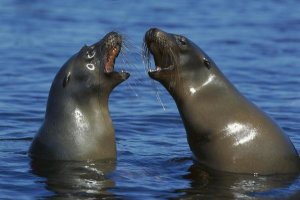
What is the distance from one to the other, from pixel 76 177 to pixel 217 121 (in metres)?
1.66

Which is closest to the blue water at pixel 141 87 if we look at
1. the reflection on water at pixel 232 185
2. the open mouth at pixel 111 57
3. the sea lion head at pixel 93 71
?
the reflection on water at pixel 232 185

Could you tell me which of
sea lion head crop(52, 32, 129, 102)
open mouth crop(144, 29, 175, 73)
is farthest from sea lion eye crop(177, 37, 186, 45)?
sea lion head crop(52, 32, 129, 102)

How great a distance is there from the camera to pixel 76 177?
1202 centimetres

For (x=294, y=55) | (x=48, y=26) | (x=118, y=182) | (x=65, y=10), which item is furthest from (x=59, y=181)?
(x=65, y=10)

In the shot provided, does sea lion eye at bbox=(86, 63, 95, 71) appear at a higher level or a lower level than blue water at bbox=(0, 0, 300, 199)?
higher

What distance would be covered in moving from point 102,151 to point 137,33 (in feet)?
34.3

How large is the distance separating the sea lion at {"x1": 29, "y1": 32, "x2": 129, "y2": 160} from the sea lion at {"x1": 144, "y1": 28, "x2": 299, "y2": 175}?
64 cm

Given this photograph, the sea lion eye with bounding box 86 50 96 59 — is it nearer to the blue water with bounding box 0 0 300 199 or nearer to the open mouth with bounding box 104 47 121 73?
the open mouth with bounding box 104 47 121 73

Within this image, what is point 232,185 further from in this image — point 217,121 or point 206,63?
point 206,63

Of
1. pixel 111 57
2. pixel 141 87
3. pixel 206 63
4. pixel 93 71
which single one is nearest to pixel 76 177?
pixel 93 71

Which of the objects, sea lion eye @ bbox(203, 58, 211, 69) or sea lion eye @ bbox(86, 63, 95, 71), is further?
sea lion eye @ bbox(86, 63, 95, 71)

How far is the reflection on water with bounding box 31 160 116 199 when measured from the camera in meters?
11.4

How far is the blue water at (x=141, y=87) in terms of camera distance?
11.8 meters

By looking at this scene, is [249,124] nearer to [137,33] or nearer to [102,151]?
[102,151]
